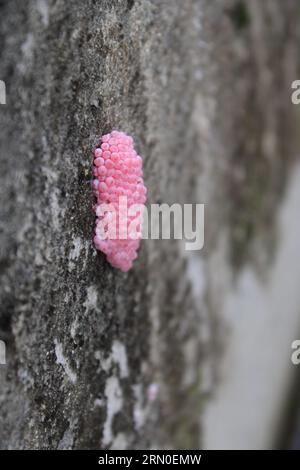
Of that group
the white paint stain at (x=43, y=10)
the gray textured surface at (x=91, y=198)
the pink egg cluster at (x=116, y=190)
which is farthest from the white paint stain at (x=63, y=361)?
the white paint stain at (x=43, y=10)

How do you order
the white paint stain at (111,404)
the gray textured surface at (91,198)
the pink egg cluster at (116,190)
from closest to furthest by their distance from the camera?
the gray textured surface at (91,198)
the pink egg cluster at (116,190)
the white paint stain at (111,404)

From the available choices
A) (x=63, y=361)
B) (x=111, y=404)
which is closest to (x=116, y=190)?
(x=63, y=361)

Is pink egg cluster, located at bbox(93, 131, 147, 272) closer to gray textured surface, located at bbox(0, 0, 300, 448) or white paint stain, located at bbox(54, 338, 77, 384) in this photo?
gray textured surface, located at bbox(0, 0, 300, 448)

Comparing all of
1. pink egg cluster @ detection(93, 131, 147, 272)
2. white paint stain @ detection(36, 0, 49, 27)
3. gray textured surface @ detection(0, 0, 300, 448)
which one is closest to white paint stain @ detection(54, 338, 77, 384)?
gray textured surface @ detection(0, 0, 300, 448)

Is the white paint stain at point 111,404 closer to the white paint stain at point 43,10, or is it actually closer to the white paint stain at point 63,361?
the white paint stain at point 63,361

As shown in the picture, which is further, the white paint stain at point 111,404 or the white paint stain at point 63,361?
the white paint stain at point 111,404

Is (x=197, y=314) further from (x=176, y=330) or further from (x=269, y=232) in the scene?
(x=269, y=232)
